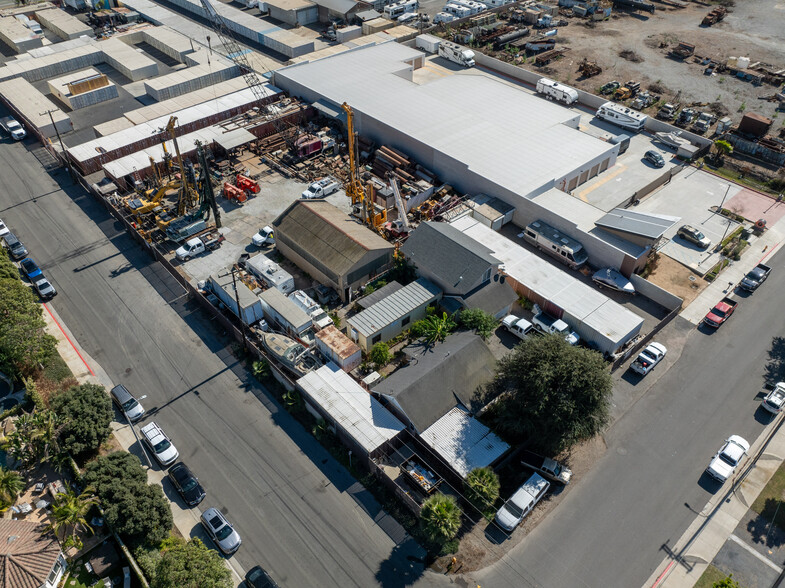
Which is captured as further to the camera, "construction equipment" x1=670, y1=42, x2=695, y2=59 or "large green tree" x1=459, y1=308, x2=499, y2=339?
"construction equipment" x1=670, y1=42, x2=695, y2=59

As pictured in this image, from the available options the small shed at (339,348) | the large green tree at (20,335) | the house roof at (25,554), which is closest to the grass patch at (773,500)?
the small shed at (339,348)

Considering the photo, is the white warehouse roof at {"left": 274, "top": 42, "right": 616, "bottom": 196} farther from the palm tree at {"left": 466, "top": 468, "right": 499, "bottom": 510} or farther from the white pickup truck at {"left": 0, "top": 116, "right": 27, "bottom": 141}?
the white pickup truck at {"left": 0, "top": 116, "right": 27, "bottom": 141}

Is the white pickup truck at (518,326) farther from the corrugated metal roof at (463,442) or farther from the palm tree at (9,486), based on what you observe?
the palm tree at (9,486)

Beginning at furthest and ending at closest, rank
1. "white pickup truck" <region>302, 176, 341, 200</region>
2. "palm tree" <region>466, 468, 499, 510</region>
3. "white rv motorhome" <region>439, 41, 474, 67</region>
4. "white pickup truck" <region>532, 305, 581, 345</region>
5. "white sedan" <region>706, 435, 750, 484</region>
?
"white rv motorhome" <region>439, 41, 474, 67</region>, "white pickup truck" <region>302, 176, 341, 200</region>, "white pickup truck" <region>532, 305, 581, 345</region>, "white sedan" <region>706, 435, 750, 484</region>, "palm tree" <region>466, 468, 499, 510</region>

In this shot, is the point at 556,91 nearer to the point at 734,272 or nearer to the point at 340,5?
the point at 734,272

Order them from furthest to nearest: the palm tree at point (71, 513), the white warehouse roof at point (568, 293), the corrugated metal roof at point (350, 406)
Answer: the white warehouse roof at point (568, 293) → the corrugated metal roof at point (350, 406) → the palm tree at point (71, 513)

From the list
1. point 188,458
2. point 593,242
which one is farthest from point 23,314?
point 593,242

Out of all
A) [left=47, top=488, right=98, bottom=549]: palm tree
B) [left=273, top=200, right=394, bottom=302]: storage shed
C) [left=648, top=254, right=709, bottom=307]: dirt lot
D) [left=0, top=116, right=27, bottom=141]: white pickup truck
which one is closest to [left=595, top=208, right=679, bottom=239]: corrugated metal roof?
[left=648, top=254, right=709, bottom=307]: dirt lot

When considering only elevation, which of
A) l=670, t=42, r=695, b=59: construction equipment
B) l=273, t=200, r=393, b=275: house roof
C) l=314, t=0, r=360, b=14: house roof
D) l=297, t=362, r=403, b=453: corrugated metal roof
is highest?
l=314, t=0, r=360, b=14: house roof
